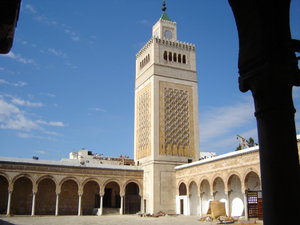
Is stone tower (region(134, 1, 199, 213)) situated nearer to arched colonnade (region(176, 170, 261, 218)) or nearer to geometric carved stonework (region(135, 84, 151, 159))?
geometric carved stonework (region(135, 84, 151, 159))

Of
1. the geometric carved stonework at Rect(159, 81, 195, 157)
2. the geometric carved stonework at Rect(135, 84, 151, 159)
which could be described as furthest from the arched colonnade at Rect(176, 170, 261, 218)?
the geometric carved stonework at Rect(135, 84, 151, 159)

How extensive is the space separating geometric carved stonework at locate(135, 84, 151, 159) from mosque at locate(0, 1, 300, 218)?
0.28ft

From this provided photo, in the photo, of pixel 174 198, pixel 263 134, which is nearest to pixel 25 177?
pixel 174 198

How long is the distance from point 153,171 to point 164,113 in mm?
5299

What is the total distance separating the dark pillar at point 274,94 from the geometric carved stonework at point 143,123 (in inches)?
1064

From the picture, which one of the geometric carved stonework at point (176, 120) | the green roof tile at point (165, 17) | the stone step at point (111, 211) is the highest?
the green roof tile at point (165, 17)

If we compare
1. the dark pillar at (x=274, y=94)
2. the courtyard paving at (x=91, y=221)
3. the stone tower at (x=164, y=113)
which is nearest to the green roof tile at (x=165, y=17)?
the stone tower at (x=164, y=113)

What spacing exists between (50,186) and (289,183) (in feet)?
A: 91.0

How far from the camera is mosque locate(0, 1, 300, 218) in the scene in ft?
83.7

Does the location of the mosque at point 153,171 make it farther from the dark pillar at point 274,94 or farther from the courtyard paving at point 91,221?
the dark pillar at point 274,94

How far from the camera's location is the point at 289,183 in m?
2.69

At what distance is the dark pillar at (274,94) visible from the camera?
8.82 ft

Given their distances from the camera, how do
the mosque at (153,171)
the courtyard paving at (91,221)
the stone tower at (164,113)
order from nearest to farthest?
1. the courtyard paving at (91,221)
2. the mosque at (153,171)
3. the stone tower at (164,113)

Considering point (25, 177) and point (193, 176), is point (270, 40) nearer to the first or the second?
point (193, 176)
